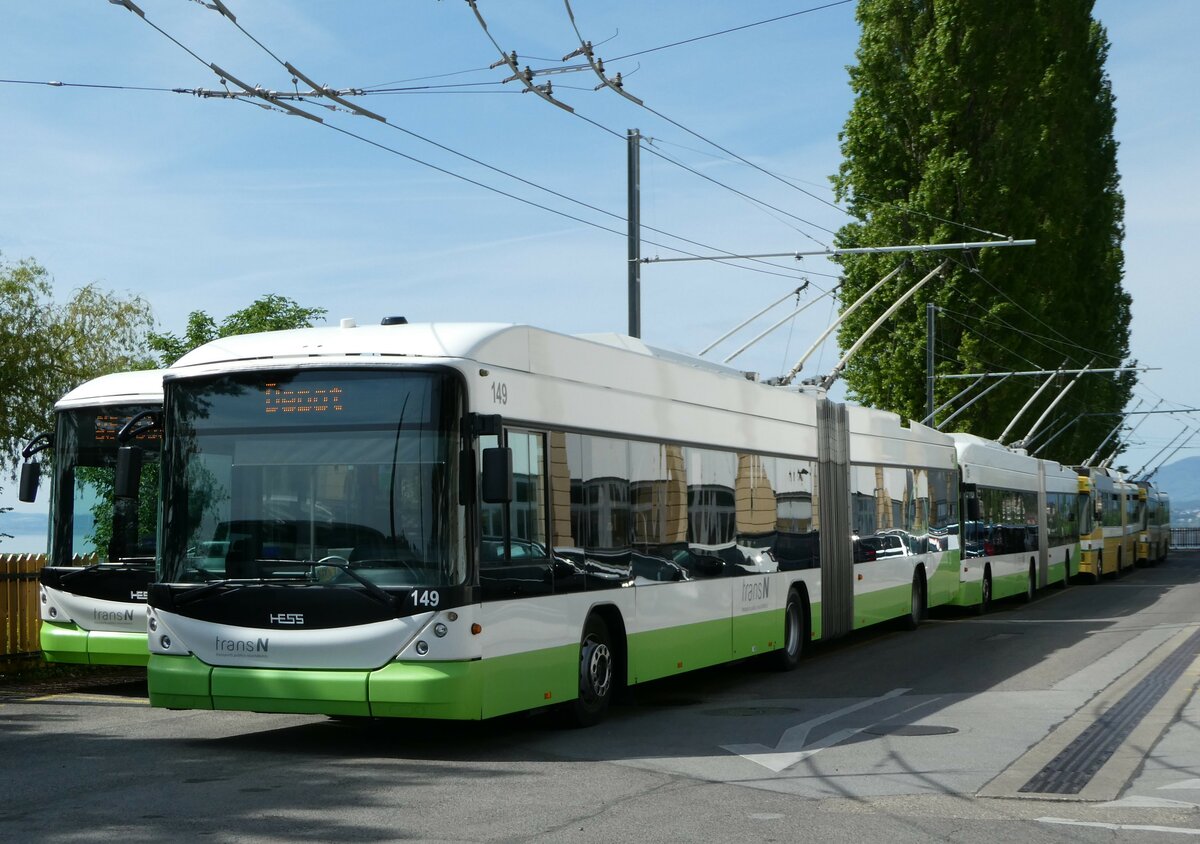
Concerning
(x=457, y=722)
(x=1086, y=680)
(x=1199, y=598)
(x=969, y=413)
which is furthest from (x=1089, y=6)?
(x=457, y=722)

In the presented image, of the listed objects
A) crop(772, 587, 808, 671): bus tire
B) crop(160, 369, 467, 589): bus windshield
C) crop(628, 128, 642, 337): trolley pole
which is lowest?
crop(772, 587, 808, 671): bus tire

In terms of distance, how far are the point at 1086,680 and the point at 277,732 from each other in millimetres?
7950

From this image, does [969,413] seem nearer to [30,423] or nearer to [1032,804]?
[30,423]

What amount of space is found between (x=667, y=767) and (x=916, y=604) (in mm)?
13055

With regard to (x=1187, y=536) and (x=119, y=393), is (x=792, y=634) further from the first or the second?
(x=1187, y=536)

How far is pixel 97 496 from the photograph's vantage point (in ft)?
47.2

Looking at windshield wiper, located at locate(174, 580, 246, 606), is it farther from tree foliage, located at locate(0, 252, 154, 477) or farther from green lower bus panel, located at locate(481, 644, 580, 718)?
tree foliage, located at locate(0, 252, 154, 477)

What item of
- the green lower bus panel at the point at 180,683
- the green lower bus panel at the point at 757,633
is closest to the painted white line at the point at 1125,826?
the green lower bus panel at the point at 180,683

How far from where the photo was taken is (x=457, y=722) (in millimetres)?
12086

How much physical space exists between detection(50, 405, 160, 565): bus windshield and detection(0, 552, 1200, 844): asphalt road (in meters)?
1.38

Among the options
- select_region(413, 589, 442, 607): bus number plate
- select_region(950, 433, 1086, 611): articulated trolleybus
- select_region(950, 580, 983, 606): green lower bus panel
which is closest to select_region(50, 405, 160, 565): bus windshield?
select_region(413, 589, 442, 607): bus number plate

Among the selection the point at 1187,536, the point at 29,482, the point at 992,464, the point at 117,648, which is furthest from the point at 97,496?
the point at 1187,536

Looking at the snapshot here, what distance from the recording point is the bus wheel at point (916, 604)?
21.8m

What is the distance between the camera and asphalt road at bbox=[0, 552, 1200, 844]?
7711mm
